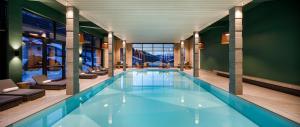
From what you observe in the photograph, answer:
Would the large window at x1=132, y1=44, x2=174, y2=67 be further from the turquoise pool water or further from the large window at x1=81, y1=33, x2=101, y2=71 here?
the turquoise pool water

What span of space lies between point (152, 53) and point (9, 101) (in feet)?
77.1

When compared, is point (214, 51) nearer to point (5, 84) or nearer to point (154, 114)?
point (154, 114)

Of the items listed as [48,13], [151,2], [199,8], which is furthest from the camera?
[48,13]

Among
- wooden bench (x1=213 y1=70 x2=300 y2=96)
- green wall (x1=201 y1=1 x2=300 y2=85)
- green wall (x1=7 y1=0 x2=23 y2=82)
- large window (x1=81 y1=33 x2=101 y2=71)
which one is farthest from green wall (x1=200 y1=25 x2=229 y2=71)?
green wall (x1=7 y1=0 x2=23 y2=82)

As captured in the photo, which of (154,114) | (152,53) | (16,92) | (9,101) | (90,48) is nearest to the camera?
(9,101)

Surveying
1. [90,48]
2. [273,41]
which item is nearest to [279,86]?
[273,41]

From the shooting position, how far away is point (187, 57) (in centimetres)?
2634

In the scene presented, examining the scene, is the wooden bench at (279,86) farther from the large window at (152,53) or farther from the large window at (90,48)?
the large window at (152,53)

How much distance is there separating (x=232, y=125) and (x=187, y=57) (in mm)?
22376

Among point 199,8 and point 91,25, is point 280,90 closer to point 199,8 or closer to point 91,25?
point 199,8

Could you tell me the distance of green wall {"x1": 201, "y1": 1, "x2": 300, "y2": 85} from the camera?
25.1ft

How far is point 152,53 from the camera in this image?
2806 centimetres

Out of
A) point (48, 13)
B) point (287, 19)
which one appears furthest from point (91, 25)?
point (287, 19)

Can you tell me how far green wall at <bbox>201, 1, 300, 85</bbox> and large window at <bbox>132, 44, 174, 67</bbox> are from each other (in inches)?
633
